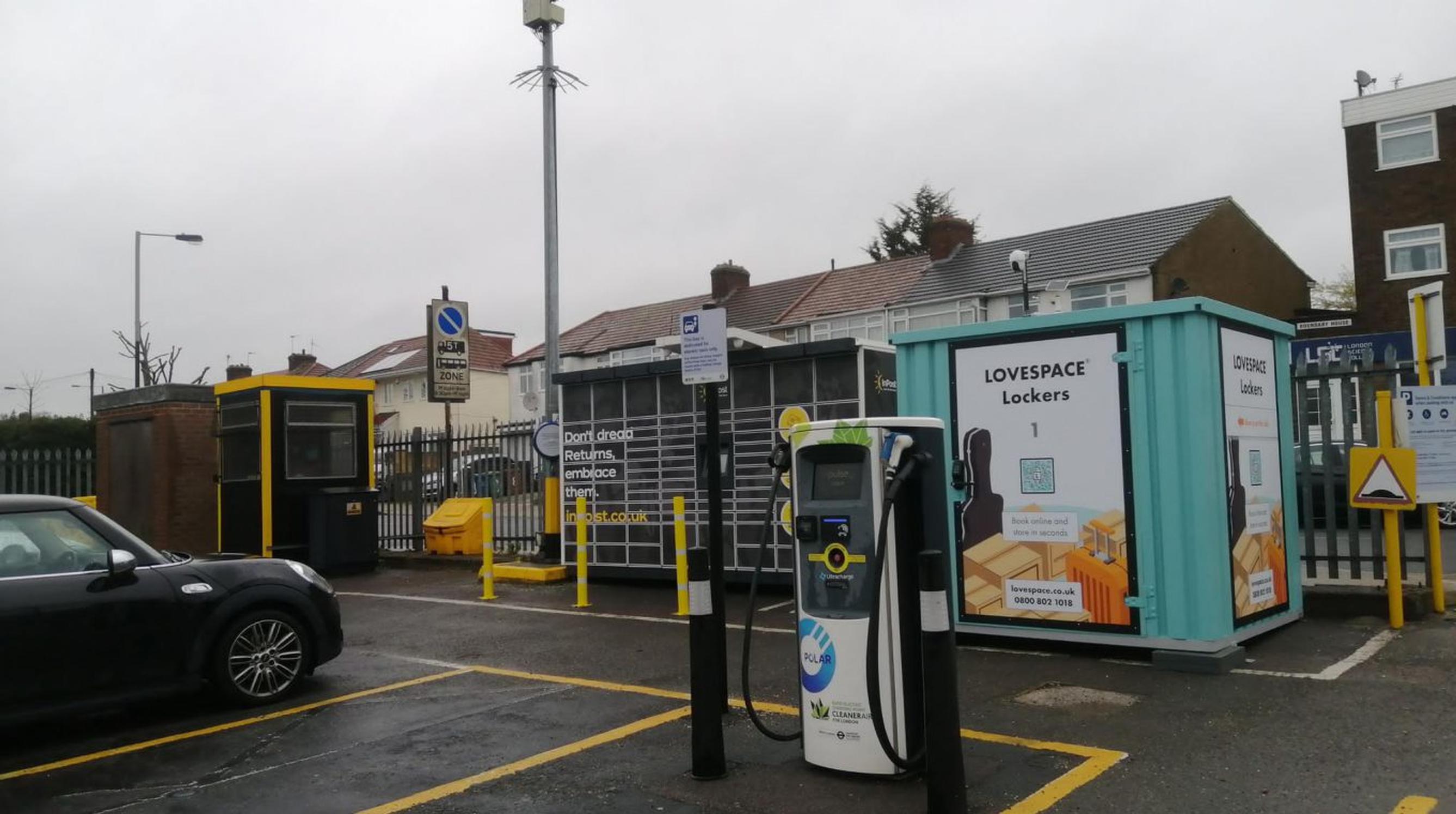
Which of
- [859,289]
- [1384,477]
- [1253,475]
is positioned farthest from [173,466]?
[859,289]

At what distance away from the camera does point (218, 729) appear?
6734mm

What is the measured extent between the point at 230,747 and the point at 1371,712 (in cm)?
639

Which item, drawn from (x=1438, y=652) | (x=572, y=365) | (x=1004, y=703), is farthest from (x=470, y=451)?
(x=572, y=365)

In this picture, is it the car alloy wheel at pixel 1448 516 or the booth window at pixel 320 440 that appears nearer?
the booth window at pixel 320 440

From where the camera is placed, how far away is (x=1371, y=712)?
19.9 feet

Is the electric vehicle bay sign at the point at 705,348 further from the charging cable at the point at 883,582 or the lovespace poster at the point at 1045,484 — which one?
the lovespace poster at the point at 1045,484

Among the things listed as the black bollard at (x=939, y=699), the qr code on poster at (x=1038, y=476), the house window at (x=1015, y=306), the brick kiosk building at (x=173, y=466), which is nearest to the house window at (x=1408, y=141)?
the house window at (x=1015, y=306)

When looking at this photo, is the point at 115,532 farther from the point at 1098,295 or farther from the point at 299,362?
the point at 299,362

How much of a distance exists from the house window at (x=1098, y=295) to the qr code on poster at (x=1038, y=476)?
2604 cm

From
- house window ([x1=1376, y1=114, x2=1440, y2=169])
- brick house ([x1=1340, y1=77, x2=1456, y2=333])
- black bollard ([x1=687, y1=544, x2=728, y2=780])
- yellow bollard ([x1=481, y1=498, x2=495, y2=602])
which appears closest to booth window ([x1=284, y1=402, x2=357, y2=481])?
yellow bollard ([x1=481, y1=498, x2=495, y2=602])

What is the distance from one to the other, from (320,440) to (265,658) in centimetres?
927

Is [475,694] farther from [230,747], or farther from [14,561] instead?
[14,561]

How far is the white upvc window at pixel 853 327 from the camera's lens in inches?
1506

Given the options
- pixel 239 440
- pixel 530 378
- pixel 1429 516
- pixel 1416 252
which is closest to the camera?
pixel 1429 516
